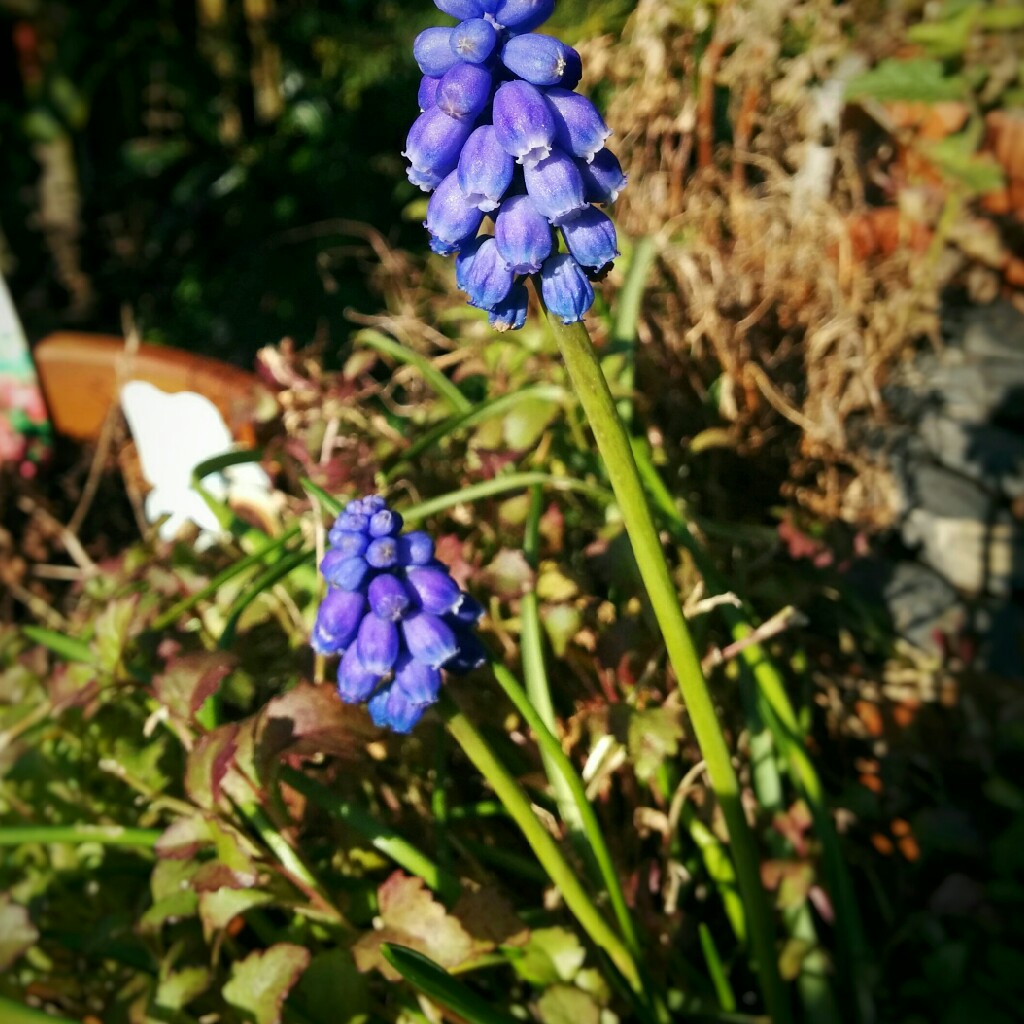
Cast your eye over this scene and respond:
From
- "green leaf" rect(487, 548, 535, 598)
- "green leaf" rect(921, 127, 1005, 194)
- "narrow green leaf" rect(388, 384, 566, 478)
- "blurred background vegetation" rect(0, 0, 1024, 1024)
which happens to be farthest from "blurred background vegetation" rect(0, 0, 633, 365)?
"green leaf" rect(487, 548, 535, 598)

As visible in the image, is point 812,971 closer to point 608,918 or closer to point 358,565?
point 608,918

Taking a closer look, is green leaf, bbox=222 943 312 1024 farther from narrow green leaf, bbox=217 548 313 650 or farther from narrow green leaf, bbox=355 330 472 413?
narrow green leaf, bbox=355 330 472 413

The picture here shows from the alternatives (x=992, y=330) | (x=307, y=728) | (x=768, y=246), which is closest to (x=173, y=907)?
(x=307, y=728)

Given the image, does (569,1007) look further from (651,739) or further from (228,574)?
(228,574)

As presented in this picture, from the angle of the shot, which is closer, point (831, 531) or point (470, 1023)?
point (470, 1023)

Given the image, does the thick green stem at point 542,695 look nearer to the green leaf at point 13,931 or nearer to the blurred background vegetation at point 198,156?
the green leaf at point 13,931

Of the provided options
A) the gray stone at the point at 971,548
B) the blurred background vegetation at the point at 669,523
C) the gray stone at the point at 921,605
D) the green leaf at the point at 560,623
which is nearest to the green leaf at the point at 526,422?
the blurred background vegetation at the point at 669,523

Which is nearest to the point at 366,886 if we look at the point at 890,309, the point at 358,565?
the point at 358,565
